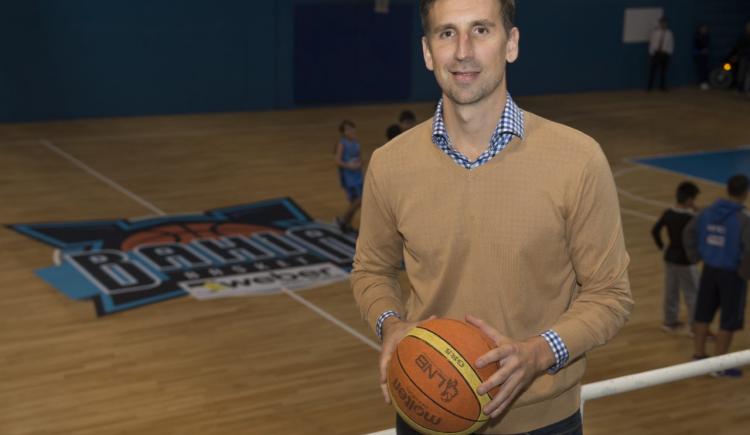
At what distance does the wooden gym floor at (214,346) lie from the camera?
784 centimetres

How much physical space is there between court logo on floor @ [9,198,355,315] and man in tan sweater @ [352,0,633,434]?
7.36 metres

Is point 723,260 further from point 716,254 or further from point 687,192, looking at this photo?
point 687,192

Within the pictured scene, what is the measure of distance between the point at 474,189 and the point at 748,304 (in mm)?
8403

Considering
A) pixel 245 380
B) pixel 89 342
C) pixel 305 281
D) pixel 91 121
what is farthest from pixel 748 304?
pixel 91 121

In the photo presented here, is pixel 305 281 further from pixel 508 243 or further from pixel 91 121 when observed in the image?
pixel 91 121

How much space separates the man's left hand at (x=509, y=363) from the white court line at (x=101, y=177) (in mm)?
10913

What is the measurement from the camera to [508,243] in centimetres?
288

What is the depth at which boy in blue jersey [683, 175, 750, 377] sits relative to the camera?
8.70 metres

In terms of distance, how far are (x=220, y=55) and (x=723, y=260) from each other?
13.3 m

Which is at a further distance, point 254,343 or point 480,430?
point 254,343

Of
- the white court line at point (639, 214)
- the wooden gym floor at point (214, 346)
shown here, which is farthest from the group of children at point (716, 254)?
the white court line at point (639, 214)

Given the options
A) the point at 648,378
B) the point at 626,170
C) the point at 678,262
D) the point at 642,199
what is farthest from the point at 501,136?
the point at 626,170

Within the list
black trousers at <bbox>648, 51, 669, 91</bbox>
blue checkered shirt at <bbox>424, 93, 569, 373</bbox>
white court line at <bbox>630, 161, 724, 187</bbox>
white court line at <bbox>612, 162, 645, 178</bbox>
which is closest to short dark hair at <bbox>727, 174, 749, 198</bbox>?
blue checkered shirt at <bbox>424, 93, 569, 373</bbox>

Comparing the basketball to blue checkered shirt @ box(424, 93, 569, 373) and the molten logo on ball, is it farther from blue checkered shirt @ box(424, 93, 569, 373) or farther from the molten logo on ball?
blue checkered shirt @ box(424, 93, 569, 373)
